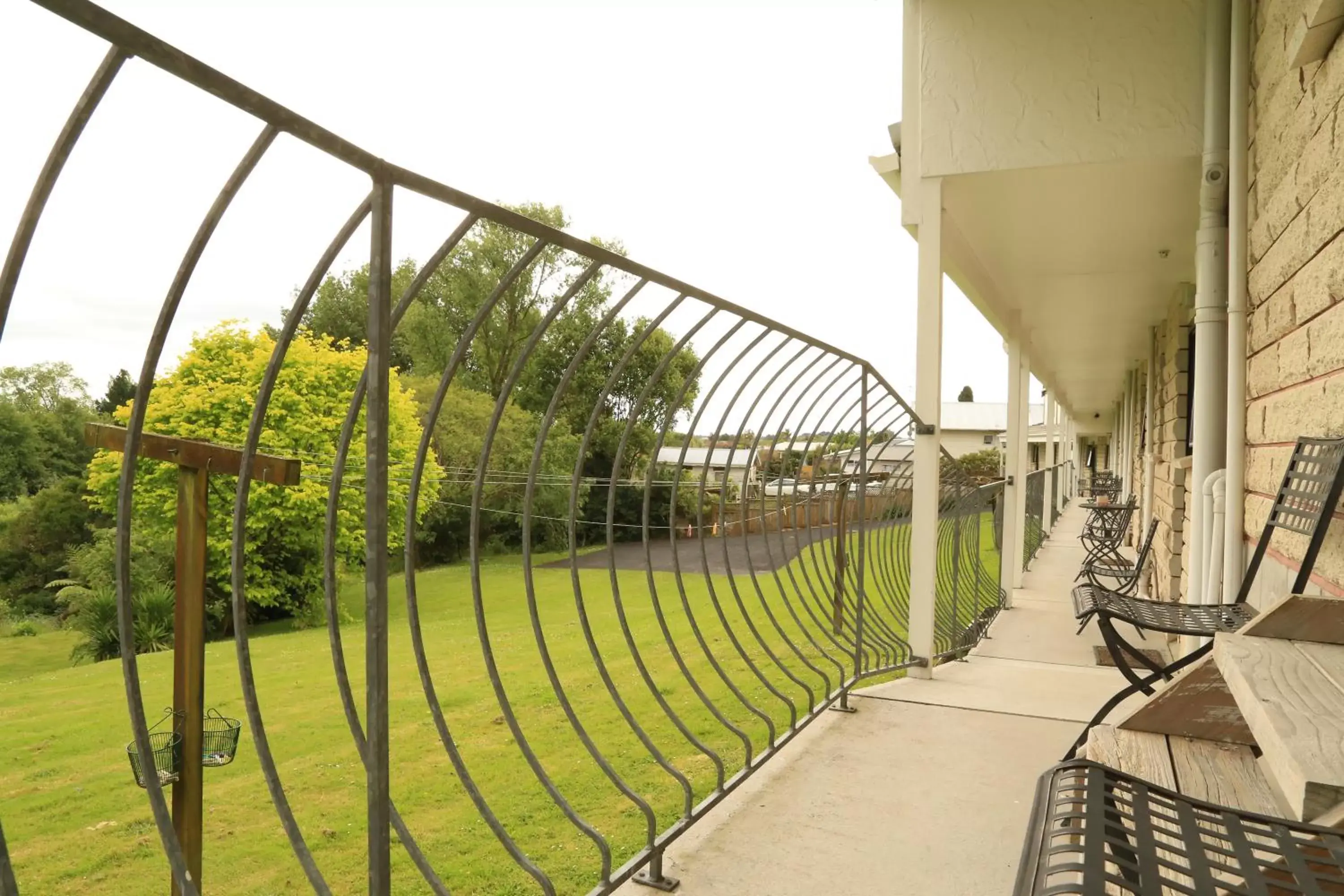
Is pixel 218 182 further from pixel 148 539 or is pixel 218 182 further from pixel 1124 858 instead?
pixel 148 539

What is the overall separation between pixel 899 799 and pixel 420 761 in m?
4.49

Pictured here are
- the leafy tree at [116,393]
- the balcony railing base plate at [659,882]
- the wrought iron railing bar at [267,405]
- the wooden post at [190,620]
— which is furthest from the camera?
the leafy tree at [116,393]

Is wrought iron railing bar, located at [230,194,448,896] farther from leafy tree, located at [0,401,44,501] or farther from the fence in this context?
leafy tree, located at [0,401,44,501]

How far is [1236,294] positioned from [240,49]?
1301 cm

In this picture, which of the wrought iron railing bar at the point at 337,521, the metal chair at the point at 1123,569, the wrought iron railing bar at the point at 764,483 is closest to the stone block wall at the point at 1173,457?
the metal chair at the point at 1123,569

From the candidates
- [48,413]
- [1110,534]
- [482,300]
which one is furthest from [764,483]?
[482,300]

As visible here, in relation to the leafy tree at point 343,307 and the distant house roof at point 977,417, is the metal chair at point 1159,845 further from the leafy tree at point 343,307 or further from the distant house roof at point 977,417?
the distant house roof at point 977,417

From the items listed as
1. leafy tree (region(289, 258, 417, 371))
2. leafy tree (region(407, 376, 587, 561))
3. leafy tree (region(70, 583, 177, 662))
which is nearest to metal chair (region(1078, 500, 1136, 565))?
leafy tree (region(70, 583, 177, 662))

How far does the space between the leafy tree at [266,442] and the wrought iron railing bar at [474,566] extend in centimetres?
1014

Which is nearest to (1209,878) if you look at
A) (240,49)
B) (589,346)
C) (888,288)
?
(589,346)

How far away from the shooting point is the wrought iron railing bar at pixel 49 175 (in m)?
0.60

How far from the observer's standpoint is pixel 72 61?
97 centimetres

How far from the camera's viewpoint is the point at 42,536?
11148 mm

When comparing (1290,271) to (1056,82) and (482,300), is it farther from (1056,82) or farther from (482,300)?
(482,300)
